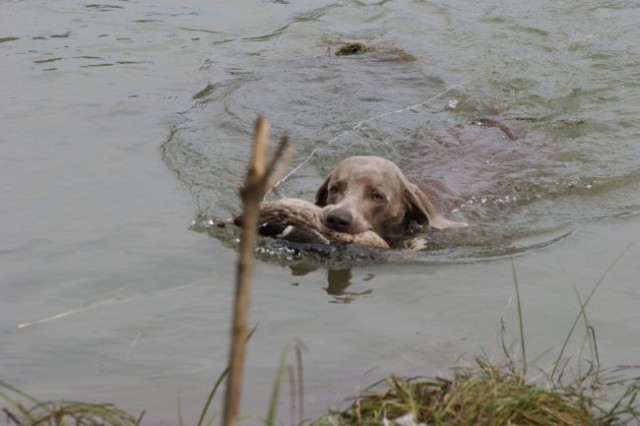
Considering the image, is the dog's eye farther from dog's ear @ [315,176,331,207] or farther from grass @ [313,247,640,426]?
grass @ [313,247,640,426]

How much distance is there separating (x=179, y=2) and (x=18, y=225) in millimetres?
6768

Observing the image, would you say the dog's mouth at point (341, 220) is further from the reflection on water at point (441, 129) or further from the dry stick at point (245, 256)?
the dry stick at point (245, 256)

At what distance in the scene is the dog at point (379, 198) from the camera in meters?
6.38

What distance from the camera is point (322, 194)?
6652mm

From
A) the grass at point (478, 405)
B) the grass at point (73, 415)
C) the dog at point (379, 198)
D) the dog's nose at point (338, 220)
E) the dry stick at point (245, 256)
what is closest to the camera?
the dry stick at point (245, 256)

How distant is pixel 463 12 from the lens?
11594 mm

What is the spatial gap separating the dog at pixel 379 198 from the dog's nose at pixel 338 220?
216 mm

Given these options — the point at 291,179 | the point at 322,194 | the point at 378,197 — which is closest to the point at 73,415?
the point at 378,197

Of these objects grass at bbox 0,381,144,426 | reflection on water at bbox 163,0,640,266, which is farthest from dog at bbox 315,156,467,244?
grass at bbox 0,381,144,426

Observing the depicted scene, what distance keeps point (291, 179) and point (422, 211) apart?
144 centimetres

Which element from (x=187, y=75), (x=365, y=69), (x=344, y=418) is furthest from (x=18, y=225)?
(x=365, y=69)

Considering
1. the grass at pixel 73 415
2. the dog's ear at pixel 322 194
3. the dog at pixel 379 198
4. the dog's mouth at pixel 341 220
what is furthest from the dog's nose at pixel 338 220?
the grass at pixel 73 415

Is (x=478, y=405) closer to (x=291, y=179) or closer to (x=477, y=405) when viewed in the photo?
(x=477, y=405)

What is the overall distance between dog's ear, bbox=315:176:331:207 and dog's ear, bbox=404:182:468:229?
0.50 metres
